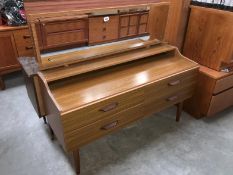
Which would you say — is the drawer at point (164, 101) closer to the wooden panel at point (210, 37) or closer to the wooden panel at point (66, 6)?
the wooden panel at point (210, 37)

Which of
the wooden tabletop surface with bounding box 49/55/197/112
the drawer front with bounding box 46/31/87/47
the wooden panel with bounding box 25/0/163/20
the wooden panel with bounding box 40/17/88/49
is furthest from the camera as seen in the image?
the drawer front with bounding box 46/31/87/47

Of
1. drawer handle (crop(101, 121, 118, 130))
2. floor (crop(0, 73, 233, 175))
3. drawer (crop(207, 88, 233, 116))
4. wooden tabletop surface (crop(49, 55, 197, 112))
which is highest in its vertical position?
wooden tabletop surface (crop(49, 55, 197, 112))

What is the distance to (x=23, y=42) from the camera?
7.88 feet

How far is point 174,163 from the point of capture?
1.66m

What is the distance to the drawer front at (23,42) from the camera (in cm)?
234

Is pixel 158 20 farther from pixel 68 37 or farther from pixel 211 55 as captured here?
→ pixel 68 37

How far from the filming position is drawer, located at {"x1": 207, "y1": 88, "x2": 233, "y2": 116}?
193 centimetres

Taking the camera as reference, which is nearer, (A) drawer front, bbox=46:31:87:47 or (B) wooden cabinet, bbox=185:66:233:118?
(A) drawer front, bbox=46:31:87:47

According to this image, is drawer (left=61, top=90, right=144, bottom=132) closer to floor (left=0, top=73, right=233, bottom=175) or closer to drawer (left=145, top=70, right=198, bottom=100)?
drawer (left=145, top=70, right=198, bottom=100)

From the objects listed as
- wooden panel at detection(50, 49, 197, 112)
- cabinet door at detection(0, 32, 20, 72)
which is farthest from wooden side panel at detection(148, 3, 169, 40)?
cabinet door at detection(0, 32, 20, 72)

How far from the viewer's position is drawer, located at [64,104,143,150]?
132 cm

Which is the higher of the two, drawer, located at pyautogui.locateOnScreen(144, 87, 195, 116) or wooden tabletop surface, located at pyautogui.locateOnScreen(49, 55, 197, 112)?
wooden tabletop surface, located at pyautogui.locateOnScreen(49, 55, 197, 112)

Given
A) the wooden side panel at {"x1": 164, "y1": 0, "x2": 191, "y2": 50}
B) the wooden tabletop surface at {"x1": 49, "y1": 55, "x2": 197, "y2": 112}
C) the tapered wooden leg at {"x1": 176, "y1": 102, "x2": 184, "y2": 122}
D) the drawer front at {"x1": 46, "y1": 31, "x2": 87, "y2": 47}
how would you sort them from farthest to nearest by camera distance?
the tapered wooden leg at {"x1": 176, "y1": 102, "x2": 184, "y2": 122} < the wooden side panel at {"x1": 164, "y1": 0, "x2": 191, "y2": 50} < the drawer front at {"x1": 46, "y1": 31, "x2": 87, "y2": 47} < the wooden tabletop surface at {"x1": 49, "y1": 55, "x2": 197, "y2": 112}

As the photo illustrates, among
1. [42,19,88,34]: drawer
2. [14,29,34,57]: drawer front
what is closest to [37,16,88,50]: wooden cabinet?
[42,19,88,34]: drawer
